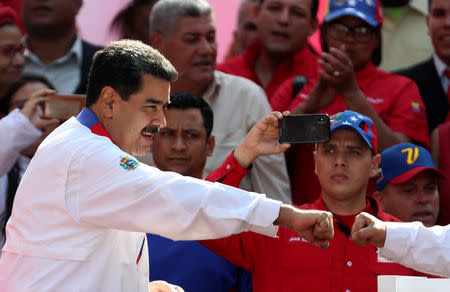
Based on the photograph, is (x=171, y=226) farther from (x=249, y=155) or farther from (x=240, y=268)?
(x=240, y=268)

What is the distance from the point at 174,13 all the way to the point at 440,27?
79.4 inches

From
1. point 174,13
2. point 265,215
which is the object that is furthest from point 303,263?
point 174,13

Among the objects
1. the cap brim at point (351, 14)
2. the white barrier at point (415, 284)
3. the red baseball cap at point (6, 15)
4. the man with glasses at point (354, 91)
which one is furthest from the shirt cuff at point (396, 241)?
the red baseball cap at point (6, 15)

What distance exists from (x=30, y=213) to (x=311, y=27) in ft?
11.6

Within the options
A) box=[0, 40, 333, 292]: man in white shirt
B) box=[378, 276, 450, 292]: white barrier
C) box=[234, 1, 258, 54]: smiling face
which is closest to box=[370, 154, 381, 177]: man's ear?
box=[0, 40, 333, 292]: man in white shirt

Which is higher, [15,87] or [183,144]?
[15,87]

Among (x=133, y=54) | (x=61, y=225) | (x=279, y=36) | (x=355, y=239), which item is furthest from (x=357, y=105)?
(x=61, y=225)

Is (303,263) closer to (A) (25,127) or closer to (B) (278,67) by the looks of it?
(A) (25,127)

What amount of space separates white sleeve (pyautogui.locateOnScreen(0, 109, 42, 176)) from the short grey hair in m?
1.29

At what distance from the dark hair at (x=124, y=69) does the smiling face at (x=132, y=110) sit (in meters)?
0.03

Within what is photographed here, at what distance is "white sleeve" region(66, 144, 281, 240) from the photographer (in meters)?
3.28

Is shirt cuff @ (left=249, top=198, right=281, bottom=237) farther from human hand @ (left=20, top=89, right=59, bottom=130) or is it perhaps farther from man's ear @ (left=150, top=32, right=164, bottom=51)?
man's ear @ (left=150, top=32, right=164, bottom=51)

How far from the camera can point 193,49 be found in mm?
5855

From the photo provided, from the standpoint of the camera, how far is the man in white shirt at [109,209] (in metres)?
3.29
